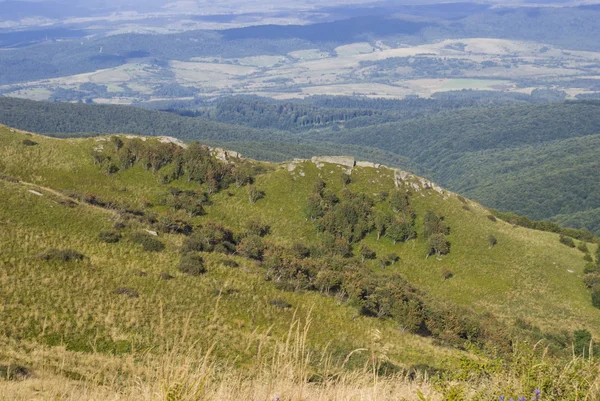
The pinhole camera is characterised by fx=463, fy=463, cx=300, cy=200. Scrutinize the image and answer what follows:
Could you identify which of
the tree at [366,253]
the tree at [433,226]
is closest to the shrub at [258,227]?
the tree at [366,253]

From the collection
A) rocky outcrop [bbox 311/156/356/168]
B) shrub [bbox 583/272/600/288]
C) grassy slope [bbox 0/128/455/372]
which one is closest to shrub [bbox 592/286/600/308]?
shrub [bbox 583/272/600/288]

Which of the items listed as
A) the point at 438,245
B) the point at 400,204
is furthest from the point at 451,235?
the point at 400,204

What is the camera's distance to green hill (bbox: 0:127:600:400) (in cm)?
1022

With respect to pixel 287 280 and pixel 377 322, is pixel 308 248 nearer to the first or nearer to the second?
pixel 287 280

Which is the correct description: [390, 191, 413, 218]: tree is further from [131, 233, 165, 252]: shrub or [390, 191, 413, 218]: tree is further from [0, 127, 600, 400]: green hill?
[131, 233, 165, 252]: shrub

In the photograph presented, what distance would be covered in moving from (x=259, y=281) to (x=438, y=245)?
38232 millimetres

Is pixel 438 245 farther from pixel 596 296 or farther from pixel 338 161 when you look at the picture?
pixel 338 161

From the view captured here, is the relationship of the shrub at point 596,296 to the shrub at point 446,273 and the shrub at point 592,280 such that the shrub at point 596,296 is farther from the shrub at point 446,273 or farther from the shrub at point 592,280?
the shrub at point 446,273

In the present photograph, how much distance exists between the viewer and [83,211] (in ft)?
171

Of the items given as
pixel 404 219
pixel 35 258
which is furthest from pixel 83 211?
pixel 404 219

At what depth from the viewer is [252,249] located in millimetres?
56469

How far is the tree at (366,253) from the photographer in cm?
7236

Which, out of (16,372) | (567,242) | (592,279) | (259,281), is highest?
(16,372)

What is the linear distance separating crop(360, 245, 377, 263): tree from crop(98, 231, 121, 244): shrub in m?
38.0
